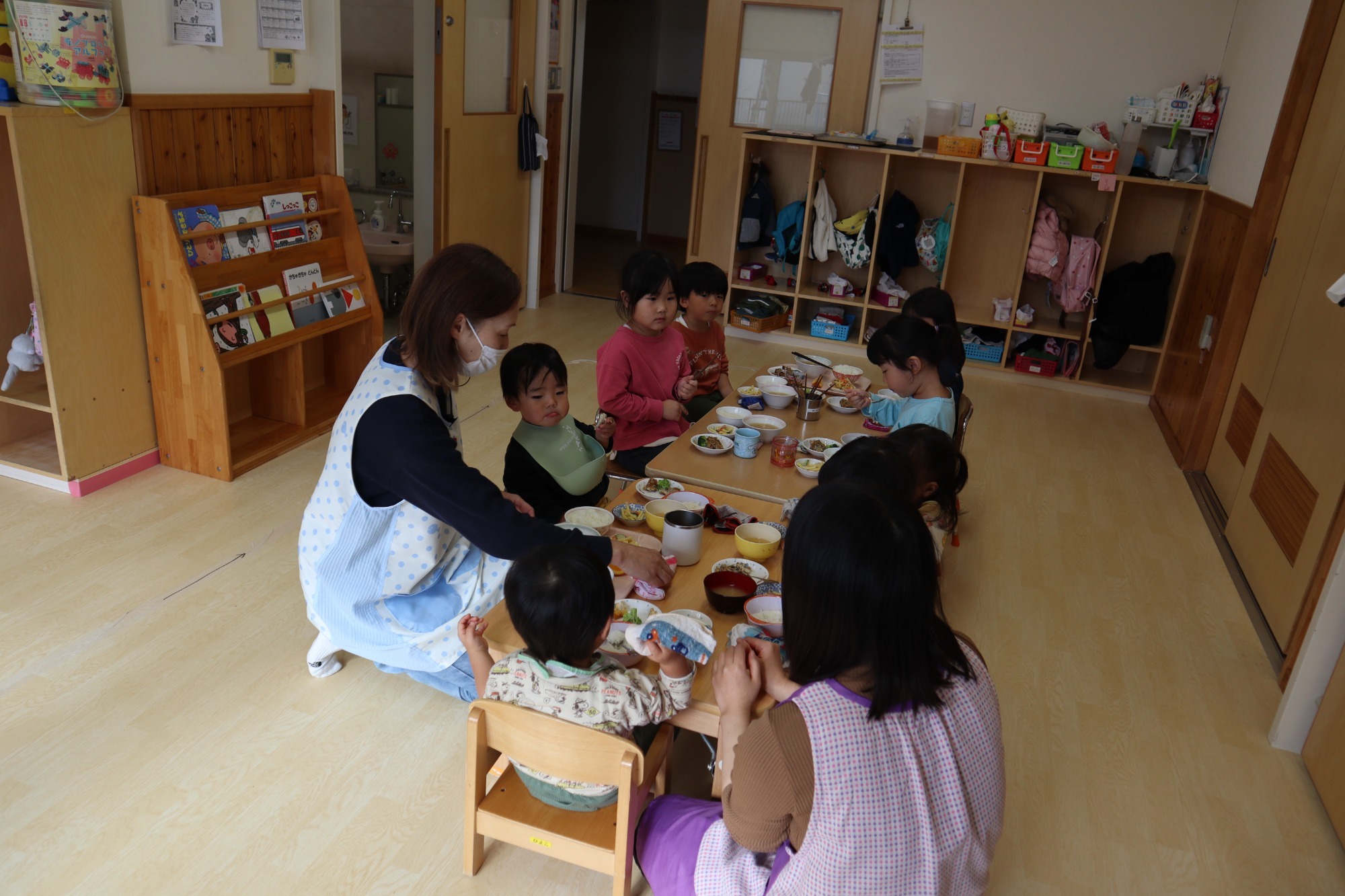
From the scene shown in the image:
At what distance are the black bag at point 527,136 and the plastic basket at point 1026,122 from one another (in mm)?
2960

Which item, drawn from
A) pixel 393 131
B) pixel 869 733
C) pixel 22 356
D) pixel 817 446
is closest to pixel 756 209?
pixel 393 131

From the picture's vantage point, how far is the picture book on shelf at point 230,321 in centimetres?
354

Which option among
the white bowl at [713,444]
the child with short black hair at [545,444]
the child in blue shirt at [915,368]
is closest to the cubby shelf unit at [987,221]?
the child in blue shirt at [915,368]

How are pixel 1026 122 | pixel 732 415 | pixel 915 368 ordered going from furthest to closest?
pixel 1026 122 < pixel 732 415 < pixel 915 368

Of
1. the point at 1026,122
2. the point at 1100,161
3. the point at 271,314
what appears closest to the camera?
the point at 271,314

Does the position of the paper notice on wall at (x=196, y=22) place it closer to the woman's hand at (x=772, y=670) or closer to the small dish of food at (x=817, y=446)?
the small dish of food at (x=817, y=446)

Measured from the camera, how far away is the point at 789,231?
246 inches

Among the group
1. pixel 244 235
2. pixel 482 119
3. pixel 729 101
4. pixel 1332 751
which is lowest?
pixel 1332 751

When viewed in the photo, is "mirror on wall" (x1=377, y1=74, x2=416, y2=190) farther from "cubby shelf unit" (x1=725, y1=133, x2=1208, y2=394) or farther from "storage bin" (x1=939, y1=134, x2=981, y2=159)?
"storage bin" (x1=939, y1=134, x2=981, y2=159)

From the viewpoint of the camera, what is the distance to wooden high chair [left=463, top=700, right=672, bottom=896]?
1.55 metres

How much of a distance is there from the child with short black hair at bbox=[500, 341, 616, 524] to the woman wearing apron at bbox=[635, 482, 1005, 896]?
1.33 m

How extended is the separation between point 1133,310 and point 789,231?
7.14 ft

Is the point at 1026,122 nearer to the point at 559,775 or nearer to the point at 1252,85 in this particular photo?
the point at 1252,85

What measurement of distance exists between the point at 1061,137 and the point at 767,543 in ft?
14.9
